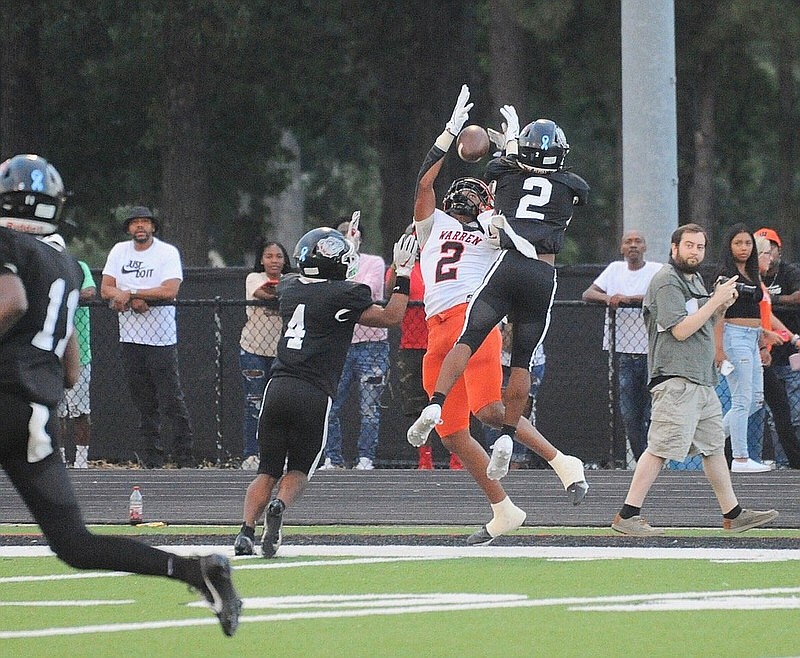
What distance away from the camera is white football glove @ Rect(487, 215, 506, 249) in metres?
11.6

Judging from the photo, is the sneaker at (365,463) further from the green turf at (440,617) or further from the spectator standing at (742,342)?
the green turf at (440,617)

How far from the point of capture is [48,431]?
23.7ft

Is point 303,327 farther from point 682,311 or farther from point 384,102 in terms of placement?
point 384,102

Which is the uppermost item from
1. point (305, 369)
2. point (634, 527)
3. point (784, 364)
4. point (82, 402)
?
point (305, 369)

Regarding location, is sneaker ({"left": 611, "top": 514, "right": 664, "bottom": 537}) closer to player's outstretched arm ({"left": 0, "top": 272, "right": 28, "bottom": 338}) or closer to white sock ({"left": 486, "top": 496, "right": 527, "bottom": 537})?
white sock ({"left": 486, "top": 496, "right": 527, "bottom": 537})

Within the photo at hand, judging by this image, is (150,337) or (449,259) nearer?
(449,259)

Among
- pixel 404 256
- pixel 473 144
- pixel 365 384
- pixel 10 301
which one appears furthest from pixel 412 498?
pixel 10 301

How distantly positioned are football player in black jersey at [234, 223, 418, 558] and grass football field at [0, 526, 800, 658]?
0.37m

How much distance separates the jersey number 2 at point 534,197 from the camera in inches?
462

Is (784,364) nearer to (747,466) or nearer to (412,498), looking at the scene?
(747,466)

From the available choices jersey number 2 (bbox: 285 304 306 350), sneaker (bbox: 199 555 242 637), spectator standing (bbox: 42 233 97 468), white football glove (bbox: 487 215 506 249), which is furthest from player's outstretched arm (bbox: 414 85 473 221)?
spectator standing (bbox: 42 233 97 468)

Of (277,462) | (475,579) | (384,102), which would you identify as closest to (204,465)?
(277,462)

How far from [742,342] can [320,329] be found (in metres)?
5.20

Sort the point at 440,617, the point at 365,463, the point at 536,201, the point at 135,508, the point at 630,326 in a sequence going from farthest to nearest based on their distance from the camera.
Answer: the point at 365,463 < the point at 630,326 < the point at 135,508 < the point at 536,201 < the point at 440,617
